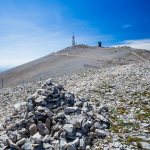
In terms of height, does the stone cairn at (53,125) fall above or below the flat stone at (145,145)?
above

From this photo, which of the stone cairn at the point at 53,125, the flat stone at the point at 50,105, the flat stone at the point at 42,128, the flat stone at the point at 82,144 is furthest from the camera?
the flat stone at the point at 50,105

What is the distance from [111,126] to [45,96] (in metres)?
4.47

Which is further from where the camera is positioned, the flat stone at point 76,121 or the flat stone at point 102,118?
the flat stone at point 102,118

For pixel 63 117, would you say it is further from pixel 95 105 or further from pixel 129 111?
pixel 129 111

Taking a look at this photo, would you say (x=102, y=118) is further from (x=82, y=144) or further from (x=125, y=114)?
(x=82, y=144)

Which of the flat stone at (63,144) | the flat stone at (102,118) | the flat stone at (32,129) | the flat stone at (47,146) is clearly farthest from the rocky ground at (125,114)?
the flat stone at (32,129)

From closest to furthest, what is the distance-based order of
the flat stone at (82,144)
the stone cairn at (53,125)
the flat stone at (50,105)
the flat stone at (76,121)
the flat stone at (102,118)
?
the flat stone at (82,144) < the stone cairn at (53,125) < the flat stone at (76,121) < the flat stone at (102,118) < the flat stone at (50,105)

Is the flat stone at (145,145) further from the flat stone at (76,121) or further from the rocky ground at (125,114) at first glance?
the flat stone at (76,121)

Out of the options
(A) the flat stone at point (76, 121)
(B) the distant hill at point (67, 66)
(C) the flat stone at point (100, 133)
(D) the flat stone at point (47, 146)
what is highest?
(B) the distant hill at point (67, 66)

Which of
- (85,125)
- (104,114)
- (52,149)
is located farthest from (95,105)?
(52,149)

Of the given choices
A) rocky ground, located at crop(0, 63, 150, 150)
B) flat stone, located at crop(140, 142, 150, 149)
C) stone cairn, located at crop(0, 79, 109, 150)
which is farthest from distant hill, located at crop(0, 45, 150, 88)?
flat stone, located at crop(140, 142, 150, 149)

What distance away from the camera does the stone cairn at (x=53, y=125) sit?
511 centimetres

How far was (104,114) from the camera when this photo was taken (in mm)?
7203

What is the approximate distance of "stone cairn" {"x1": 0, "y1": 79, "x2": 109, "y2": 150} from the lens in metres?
5.11
